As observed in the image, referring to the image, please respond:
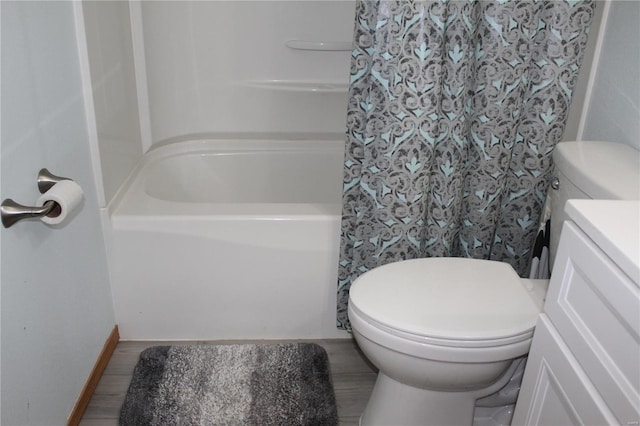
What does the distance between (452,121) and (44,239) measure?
1093mm

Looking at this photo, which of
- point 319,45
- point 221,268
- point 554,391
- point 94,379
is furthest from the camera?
point 319,45

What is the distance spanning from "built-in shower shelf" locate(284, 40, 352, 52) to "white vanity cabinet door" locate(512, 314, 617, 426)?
4.81 ft

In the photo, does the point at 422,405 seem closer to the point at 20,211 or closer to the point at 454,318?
the point at 454,318

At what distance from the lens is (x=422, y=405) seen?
5.11 ft

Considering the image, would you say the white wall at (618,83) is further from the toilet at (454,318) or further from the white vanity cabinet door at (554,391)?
the white vanity cabinet door at (554,391)

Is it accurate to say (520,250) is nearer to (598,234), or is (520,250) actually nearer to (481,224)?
(481,224)

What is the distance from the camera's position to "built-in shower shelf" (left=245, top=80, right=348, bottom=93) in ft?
7.97

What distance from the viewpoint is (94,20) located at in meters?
1.72

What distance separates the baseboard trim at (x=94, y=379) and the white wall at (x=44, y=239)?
0.03 m

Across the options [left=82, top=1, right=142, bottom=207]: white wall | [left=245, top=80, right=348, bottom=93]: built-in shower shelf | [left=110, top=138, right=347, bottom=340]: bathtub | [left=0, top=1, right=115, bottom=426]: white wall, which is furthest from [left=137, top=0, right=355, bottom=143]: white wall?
[left=0, top=1, right=115, bottom=426]: white wall

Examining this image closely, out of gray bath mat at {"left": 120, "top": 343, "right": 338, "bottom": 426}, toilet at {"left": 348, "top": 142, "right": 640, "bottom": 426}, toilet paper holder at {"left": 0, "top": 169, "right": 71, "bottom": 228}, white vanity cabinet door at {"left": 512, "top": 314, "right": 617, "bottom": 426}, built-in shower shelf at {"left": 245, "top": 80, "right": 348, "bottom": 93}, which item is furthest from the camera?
built-in shower shelf at {"left": 245, "top": 80, "right": 348, "bottom": 93}

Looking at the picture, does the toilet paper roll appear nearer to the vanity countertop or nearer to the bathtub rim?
the bathtub rim

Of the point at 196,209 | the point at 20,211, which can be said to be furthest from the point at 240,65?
the point at 20,211

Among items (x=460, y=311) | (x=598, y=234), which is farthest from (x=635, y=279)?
(x=460, y=311)
